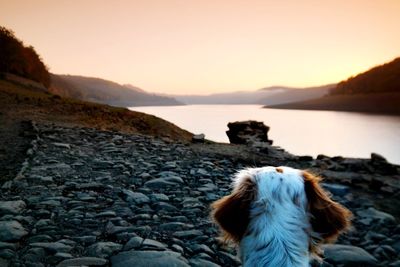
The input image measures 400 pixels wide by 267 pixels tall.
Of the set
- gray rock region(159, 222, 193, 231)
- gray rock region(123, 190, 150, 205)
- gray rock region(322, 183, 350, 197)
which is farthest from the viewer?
gray rock region(322, 183, 350, 197)

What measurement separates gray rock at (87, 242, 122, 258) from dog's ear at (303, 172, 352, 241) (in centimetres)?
332

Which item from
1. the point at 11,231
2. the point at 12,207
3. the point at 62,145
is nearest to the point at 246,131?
the point at 62,145

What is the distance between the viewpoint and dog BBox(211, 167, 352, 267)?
11.4 feet

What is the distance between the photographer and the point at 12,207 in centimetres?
730

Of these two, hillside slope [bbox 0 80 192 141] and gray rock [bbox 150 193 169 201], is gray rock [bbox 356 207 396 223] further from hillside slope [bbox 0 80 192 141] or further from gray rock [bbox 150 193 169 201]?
hillside slope [bbox 0 80 192 141]

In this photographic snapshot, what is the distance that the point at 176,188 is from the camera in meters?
9.36

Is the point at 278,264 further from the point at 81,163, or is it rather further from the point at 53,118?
the point at 53,118

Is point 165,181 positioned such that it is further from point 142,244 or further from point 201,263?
point 201,263

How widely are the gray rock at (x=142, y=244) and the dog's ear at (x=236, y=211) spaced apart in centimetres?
264

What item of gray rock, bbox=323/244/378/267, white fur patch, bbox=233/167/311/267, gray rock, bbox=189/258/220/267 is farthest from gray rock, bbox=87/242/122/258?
gray rock, bbox=323/244/378/267

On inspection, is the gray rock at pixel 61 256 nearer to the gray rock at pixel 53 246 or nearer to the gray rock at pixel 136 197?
the gray rock at pixel 53 246

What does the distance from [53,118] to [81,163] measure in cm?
1113

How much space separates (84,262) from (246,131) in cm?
2010

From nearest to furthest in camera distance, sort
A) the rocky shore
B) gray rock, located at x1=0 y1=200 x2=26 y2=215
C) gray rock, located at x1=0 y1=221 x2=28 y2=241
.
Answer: the rocky shore, gray rock, located at x1=0 y1=221 x2=28 y2=241, gray rock, located at x1=0 y1=200 x2=26 y2=215
